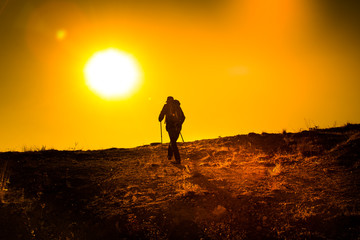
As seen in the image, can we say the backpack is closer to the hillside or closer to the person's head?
the person's head

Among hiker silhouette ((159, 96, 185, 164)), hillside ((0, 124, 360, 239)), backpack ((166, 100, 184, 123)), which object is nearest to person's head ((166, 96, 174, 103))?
hiker silhouette ((159, 96, 185, 164))

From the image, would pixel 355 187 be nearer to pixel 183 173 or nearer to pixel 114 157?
pixel 183 173

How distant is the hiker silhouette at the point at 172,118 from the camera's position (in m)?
11.1

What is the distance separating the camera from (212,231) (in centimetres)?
530

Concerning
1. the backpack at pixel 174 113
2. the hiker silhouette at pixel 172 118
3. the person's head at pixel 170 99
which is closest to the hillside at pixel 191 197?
the hiker silhouette at pixel 172 118

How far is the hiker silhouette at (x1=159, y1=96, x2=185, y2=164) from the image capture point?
36.5ft

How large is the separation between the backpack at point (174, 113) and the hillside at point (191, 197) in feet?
5.08

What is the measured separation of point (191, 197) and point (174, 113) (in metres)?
5.03

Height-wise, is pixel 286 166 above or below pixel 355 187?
above

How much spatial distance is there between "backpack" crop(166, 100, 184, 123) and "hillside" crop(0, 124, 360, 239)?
1548 millimetres

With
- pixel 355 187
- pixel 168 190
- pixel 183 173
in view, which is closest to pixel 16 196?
pixel 168 190

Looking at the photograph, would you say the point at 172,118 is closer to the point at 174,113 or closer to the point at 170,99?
the point at 174,113

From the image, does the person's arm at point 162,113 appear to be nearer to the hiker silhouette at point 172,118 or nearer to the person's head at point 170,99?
the hiker silhouette at point 172,118

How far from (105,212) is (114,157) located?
6.47 metres
